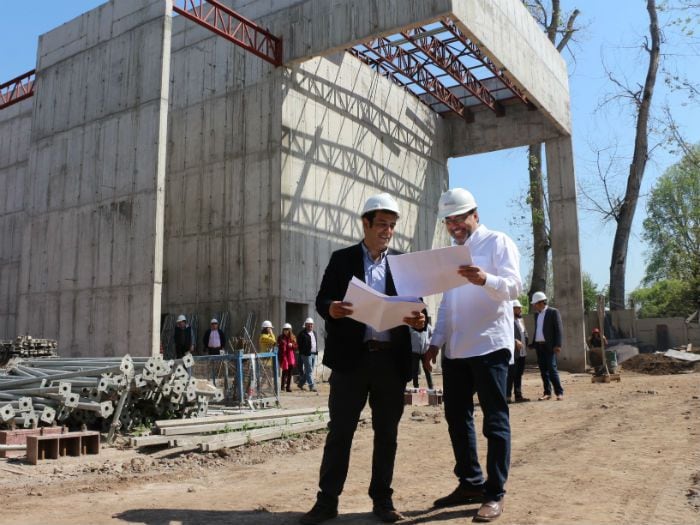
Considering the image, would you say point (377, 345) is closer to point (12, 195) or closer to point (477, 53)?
point (477, 53)

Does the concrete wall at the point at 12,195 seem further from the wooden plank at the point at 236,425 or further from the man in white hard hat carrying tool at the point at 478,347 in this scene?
the man in white hard hat carrying tool at the point at 478,347

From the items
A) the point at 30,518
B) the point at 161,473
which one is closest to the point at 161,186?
the point at 161,473

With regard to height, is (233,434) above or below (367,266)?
below

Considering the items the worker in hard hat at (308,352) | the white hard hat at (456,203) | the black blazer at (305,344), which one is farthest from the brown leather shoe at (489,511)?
the black blazer at (305,344)

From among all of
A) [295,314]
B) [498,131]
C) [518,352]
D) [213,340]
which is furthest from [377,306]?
[498,131]

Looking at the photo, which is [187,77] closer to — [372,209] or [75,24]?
[75,24]

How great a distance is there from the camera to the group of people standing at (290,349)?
16312 mm

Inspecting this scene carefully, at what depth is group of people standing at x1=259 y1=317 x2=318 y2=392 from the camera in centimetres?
1631

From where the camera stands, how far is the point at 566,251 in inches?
968

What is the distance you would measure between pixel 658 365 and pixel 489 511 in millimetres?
19380

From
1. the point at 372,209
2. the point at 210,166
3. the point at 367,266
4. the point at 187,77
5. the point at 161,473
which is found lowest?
the point at 161,473

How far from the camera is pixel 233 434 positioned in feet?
24.7

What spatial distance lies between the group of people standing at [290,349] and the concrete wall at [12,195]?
15180mm

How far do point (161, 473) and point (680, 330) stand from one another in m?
29.7
